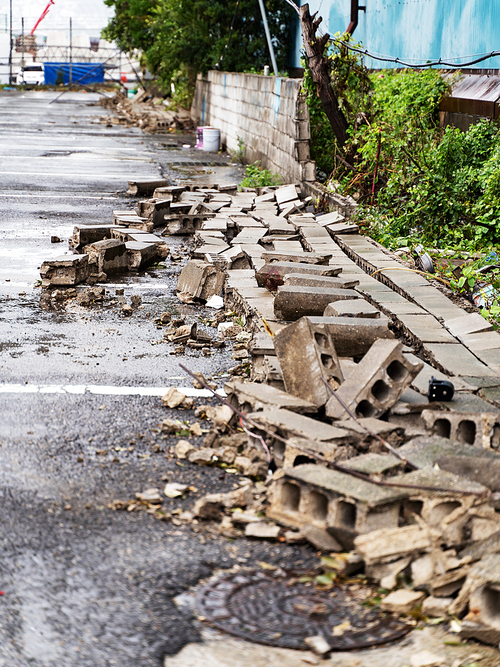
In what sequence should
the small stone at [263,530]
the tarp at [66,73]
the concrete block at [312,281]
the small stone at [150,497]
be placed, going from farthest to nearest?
1. the tarp at [66,73]
2. the concrete block at [312,281]
3. the small stone at [150,497]
4. the small stone at [263,530]

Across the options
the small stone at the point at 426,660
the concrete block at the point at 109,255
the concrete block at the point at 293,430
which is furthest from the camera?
the concrete block at the point at 109,255

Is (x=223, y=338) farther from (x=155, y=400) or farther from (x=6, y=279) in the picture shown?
(x=6, y=279)

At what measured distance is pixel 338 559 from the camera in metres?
3.57

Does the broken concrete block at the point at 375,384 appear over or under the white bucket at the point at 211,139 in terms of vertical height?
under

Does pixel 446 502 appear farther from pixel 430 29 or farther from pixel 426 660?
pixel 430 29

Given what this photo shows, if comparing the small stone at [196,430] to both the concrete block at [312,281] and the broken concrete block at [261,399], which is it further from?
→ the concrete block at [312,281]

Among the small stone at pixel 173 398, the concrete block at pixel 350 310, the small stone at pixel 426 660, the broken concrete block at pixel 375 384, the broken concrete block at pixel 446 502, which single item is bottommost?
the small stone at pixel 426 660

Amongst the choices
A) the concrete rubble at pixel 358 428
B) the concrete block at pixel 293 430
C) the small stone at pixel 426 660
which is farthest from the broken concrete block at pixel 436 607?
the concrete block at pixel 293 430

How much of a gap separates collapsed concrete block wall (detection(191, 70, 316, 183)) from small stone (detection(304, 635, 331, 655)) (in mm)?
11182

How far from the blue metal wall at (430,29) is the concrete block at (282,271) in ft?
15.6

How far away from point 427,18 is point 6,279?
8.25 metres

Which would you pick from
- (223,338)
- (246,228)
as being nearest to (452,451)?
(223,338)

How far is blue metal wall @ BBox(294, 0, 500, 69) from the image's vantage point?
1065 cm

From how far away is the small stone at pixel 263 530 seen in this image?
3.73 m
